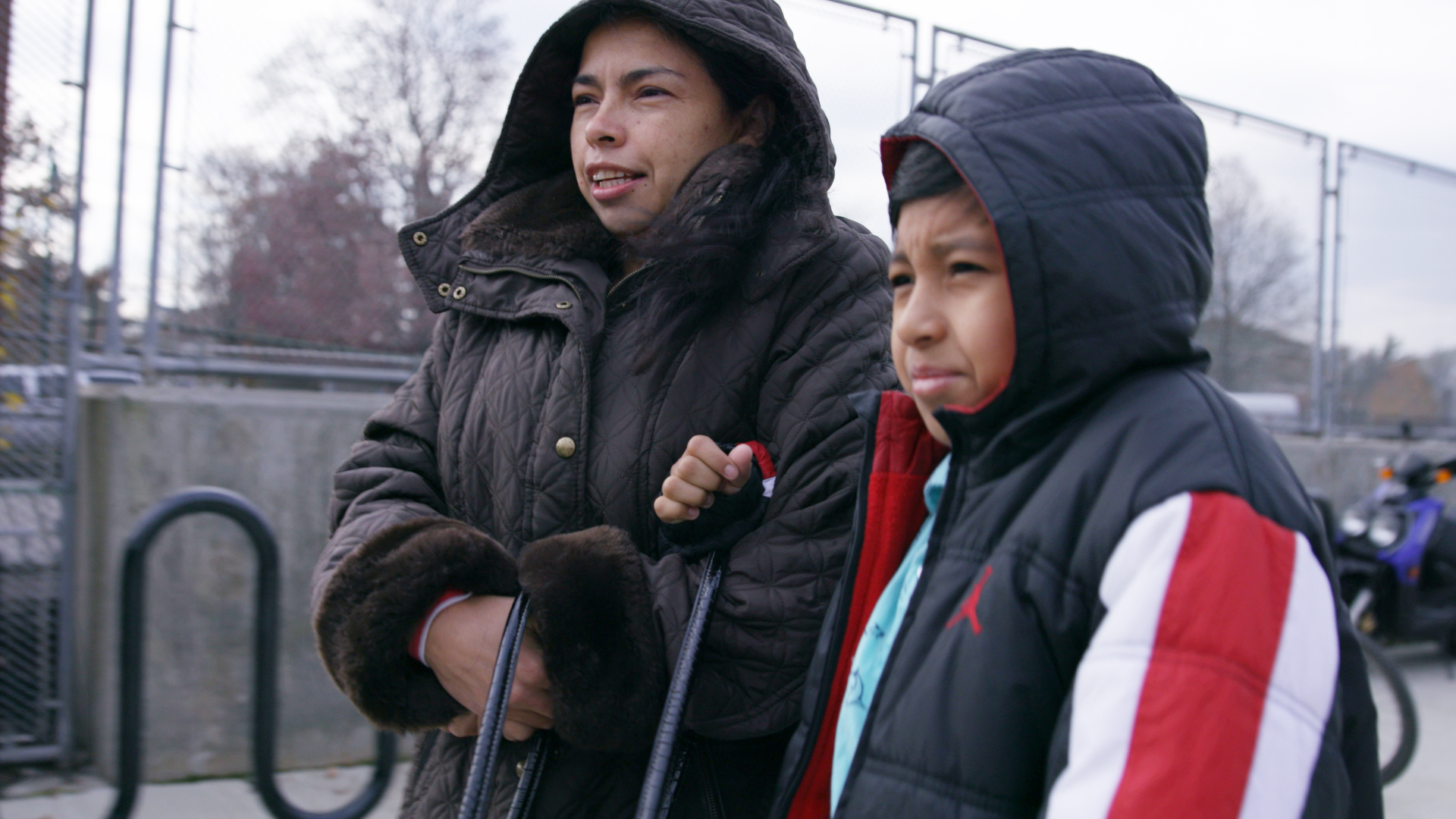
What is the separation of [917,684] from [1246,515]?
33cm

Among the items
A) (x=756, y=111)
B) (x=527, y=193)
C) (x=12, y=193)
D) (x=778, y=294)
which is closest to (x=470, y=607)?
(x=778, y=294)

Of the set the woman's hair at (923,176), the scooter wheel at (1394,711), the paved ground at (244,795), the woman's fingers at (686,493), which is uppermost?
the woman's hair at (923,176)

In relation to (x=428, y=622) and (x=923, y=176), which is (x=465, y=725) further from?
(x=923, y=176)

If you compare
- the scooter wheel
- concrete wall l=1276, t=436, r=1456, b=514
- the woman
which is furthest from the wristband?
concrete wall l=1276, t=436, r=1456, b=514

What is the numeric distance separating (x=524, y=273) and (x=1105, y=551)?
42.3 inches

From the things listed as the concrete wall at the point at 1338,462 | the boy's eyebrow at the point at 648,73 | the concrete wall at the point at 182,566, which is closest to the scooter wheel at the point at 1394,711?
the concrete wall at the point at 1338,462

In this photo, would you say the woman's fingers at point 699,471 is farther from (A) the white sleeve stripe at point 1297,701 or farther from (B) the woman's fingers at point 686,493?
(A) the white sleeve stripe at point 1297,701

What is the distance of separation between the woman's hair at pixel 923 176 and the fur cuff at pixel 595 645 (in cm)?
62

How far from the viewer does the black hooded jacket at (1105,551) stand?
0.78 metres

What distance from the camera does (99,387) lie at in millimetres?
3592

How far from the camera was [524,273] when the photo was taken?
1.66 meters

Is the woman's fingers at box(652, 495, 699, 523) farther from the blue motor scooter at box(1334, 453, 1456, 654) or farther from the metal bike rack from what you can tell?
the blue motor scooter at box(1334, 453, 1456, 654)

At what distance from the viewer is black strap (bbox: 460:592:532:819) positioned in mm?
1289

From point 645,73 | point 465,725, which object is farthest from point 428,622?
point 645,73
